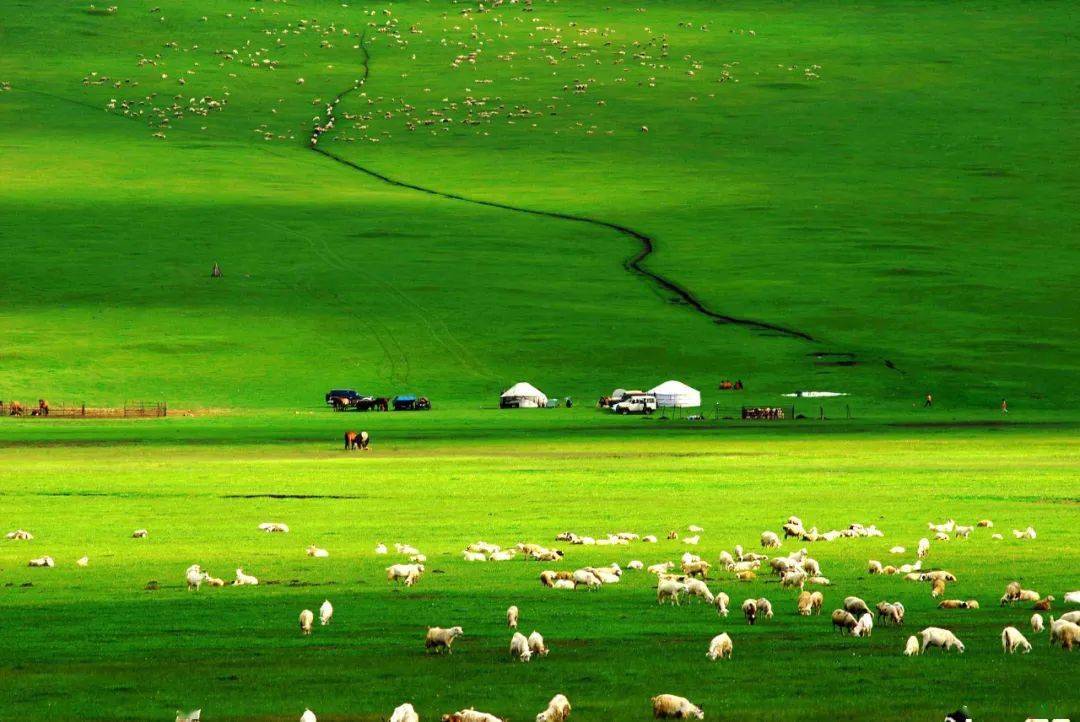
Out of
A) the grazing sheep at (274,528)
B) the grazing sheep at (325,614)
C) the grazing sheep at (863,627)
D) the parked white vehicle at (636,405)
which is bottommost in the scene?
the parked white vehicle at (636,405)

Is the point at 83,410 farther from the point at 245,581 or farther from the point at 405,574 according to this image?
the point at 405,574

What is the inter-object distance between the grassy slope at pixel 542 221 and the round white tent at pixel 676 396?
3936 mm

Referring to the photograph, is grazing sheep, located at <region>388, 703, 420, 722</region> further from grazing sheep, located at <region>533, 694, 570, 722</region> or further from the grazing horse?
the grazing horse

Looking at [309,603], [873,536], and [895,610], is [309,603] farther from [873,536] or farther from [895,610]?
[873,536]

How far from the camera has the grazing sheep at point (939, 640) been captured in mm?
22156

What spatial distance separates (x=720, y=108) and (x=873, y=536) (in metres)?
142

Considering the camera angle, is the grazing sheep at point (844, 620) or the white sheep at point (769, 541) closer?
the grazing sheep at point (844, 620)

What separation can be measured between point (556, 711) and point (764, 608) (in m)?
7.44

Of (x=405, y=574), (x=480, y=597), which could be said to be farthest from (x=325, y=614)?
(x=405, y=574)

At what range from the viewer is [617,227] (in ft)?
452

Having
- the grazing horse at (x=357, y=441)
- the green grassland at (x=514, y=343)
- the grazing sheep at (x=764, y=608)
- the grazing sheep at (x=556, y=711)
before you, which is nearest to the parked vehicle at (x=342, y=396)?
the green grassland at (x=514, y=343)

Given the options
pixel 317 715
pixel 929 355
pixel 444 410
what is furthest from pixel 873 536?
pixel 929 355

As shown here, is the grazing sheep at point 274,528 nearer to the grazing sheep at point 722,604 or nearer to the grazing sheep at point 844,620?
the grazing sheep at point 722,604

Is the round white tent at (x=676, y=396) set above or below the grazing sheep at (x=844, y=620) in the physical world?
below
